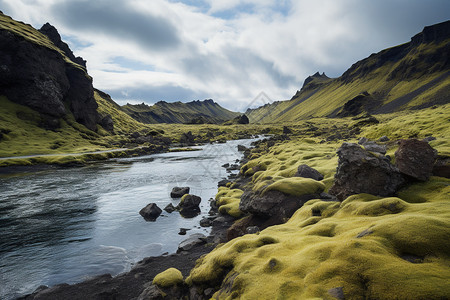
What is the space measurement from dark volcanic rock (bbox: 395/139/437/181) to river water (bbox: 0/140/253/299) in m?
19.1

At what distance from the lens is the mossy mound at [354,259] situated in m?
7.34

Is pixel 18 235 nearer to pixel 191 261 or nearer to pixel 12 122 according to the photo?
pixel 191 261

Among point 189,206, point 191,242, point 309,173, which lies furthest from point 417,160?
point 189,206

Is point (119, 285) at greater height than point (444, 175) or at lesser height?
lesser

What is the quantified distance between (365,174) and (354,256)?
9217 millimetres

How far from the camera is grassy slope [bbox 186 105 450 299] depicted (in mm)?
7375

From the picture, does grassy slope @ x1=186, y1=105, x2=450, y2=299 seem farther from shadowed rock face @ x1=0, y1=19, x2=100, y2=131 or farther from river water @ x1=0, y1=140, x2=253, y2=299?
shadowed rock face @ x1=0, y1=19, x2=100, y2=131

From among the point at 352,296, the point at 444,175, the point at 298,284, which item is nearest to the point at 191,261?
the point at 298,284

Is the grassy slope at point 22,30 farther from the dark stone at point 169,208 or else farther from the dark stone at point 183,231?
the dark stone at point 183,231

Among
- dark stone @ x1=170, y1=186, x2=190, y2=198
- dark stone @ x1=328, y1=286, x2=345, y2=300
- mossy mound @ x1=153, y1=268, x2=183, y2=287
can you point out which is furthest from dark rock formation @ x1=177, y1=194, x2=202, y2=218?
dark stone @ x1=328, y1=286, x2=345, y2=300

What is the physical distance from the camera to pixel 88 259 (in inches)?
819

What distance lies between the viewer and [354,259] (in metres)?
8.61

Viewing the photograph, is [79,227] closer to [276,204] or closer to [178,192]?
[178,192]

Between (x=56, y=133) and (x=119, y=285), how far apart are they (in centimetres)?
12604
